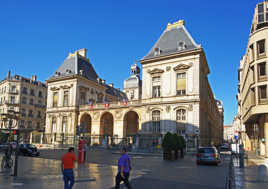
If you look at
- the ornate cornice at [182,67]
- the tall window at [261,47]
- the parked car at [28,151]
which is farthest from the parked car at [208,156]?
the ornate cornice at [182,67]

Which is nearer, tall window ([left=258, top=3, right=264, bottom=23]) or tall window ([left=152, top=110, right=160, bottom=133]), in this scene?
tall window ([left=258, top=3, right=264, bottom=23])

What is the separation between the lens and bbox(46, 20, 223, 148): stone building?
34.4 m

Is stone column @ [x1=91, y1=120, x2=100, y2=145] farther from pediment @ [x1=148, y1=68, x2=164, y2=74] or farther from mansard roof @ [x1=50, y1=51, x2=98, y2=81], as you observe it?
pediment @ [x1=148, y1=68, x2=164, y2=74]

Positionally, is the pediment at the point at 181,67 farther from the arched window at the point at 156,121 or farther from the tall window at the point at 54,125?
the tall window at the point at 54,125

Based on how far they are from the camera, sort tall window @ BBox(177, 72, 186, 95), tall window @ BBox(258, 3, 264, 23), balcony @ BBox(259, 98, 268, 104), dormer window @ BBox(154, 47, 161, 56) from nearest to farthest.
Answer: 1. balcony @ BBox(259, 98, 268, 104)
2. tall window @ BBox(258, 3, 264, 23)
3. tall window @ BBox(177, 72, 186, 95)
4. dormer window @ BBox(154, 47, 161, 56)

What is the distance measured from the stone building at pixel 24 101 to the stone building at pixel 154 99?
53.3 feet

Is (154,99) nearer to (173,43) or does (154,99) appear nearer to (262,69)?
(173,43)

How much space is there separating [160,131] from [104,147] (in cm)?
999

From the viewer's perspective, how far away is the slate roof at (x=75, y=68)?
4963 centimetres

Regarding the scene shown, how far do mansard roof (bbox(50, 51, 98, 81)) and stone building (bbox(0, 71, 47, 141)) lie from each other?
1726 cm

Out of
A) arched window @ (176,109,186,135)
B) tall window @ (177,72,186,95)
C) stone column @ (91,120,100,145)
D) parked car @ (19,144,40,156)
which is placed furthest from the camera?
stone column @ (91,120,100,145)

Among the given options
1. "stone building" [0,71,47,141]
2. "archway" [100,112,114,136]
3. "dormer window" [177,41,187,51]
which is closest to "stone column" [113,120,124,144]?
"archway" [100,112,114,136]

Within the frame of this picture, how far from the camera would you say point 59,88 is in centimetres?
4953

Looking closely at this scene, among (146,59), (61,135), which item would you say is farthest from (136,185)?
(61,135)
